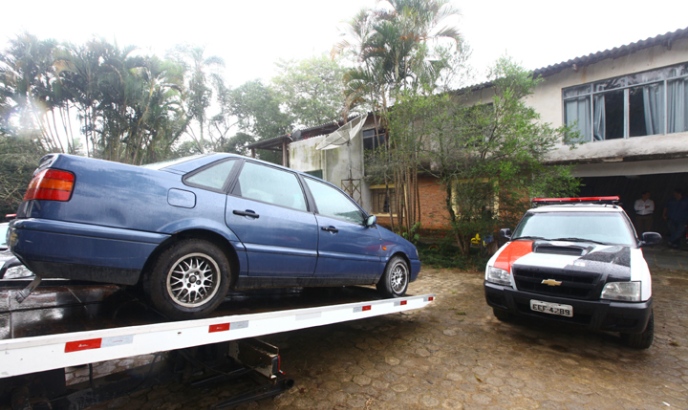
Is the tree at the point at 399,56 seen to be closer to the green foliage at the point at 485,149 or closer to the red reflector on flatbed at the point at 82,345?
the green foliage at the point at 485,149

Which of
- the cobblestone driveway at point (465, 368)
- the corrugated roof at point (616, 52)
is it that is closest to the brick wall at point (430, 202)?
the corrugated roof at point (616, 52)

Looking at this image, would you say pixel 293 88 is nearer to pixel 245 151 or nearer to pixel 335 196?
pixel 245 151

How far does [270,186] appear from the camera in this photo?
10.1ft

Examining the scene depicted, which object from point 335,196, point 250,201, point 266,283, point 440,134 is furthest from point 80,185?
point 440,134

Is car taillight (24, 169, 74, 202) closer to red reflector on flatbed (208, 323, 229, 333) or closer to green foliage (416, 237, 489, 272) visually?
red reflector on flatbed (208, 323, 229, 333)

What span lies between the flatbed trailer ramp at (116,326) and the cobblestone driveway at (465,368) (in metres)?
0.51

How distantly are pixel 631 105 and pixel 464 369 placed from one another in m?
8.84

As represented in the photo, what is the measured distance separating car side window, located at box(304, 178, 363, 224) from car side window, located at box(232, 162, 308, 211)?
0.20 metres

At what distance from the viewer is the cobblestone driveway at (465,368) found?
279 centimetres

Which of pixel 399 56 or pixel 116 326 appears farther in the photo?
pixel 399 56

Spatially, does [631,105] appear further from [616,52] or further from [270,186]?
[270,186]

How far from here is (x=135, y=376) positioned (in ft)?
8.70

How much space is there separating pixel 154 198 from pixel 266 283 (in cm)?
109

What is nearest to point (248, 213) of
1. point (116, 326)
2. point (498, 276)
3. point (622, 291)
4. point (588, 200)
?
point (116, 326)
